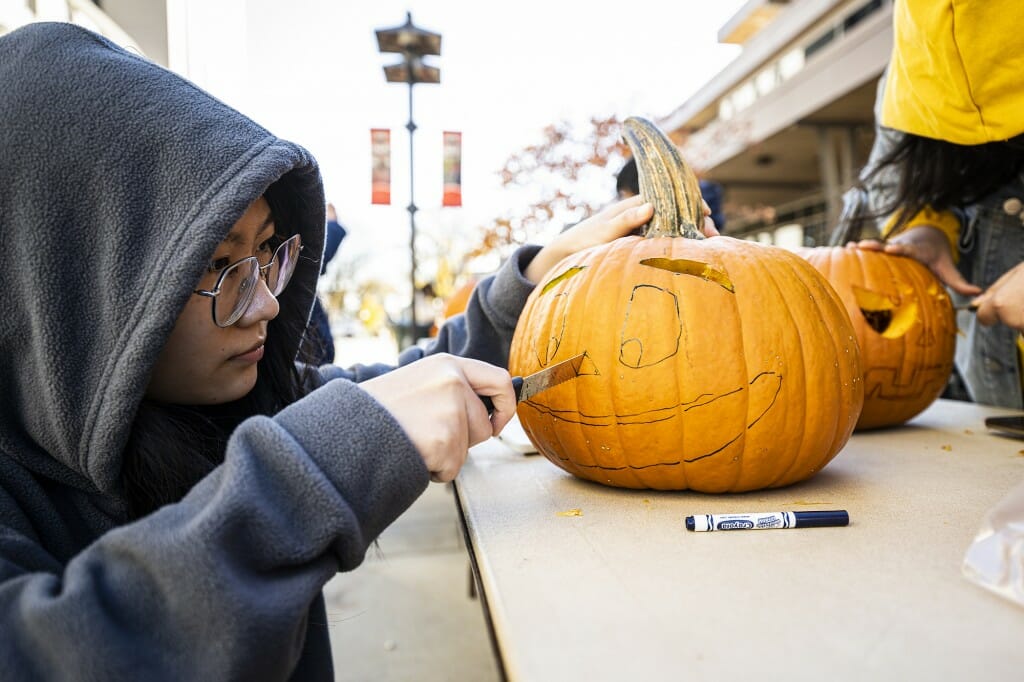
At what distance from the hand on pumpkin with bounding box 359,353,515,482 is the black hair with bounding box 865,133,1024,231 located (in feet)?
4.32

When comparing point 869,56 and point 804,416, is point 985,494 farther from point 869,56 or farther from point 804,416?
point 869,56

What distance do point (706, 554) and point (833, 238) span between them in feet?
4.26

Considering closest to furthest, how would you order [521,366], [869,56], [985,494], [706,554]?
[706,554], [985,494], [521,366], [869,56]

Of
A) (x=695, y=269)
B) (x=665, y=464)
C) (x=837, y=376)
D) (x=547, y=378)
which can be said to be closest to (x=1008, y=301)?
(x=837, y=376)

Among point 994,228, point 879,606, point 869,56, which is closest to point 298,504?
point 879,606

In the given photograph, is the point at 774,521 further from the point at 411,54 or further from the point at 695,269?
the point at 411,54

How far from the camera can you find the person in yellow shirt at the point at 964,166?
118 cm

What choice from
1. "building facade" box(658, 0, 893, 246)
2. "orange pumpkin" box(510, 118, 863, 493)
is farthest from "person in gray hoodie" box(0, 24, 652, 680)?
"building facade" box(658, 0, 893, 246)

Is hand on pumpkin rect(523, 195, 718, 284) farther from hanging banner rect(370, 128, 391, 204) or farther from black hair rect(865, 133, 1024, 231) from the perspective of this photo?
hanging banner rect(370, 128, 391, 204)

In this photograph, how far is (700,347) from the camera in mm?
911

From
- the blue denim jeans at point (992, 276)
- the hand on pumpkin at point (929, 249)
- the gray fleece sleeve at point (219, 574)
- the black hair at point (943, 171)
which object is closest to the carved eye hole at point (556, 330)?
the gray fleece sleeve at point (219, 574)

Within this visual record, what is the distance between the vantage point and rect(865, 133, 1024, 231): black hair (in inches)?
58.6

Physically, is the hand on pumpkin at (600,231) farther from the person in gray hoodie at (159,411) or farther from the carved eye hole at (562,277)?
the person in gray hoodie at (159,411)

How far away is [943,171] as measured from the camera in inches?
60.8
